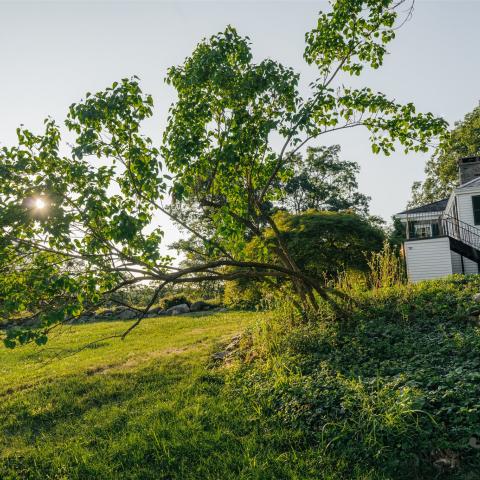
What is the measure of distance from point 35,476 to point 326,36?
7843 millimetres

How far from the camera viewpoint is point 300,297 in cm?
811

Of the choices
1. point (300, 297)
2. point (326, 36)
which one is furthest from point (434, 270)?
point (326, 36)

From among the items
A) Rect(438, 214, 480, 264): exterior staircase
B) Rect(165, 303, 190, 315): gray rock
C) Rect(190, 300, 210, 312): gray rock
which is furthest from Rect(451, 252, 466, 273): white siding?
Rect(165, 303, 190, 315): gray rock

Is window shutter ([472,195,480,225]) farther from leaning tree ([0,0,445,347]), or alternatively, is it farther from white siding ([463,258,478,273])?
leaning tree ([0,0,445,347])

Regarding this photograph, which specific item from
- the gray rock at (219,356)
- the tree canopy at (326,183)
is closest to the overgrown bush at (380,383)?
the gray rock at (219,356)

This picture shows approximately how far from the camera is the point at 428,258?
1497 centimetres

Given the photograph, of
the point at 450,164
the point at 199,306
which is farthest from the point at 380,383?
the point at 450,164

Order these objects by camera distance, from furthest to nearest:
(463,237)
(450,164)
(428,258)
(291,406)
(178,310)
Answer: (450,164) < (178,310) < (463,237) < (428,258) < (291,406)

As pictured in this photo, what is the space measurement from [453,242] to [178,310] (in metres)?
12.7

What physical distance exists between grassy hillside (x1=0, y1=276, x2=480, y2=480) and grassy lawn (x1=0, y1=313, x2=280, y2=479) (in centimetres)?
2

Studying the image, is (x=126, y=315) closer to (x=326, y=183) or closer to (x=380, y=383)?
(x=380, y=383)

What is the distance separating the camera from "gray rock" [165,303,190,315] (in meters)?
20.4

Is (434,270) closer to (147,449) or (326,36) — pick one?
(326,36)

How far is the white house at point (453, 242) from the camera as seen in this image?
48.5 ft
